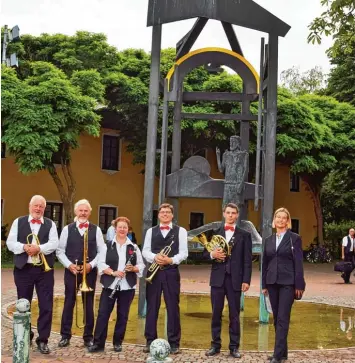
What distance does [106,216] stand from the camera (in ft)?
111

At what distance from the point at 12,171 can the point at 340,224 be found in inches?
785

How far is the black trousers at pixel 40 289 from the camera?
7.91 m

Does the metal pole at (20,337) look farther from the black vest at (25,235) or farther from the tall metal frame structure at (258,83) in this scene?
the tall metal frame structure at (258,83)

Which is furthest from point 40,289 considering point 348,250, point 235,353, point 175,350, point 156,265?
point 348,250

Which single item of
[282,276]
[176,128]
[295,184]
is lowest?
[282,276]

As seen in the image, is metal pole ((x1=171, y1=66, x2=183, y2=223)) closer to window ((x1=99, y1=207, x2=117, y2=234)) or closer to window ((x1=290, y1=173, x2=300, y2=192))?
window ((x1=99, y1=207, x2=117, y2=234))

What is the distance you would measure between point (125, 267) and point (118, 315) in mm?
590

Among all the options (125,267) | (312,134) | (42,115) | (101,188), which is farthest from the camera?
(101,188)

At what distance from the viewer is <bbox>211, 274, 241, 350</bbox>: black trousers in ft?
26.5

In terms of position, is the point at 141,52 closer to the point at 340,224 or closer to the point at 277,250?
the point at 340,224

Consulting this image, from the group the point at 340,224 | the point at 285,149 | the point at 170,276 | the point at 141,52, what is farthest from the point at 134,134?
the point at 170,276

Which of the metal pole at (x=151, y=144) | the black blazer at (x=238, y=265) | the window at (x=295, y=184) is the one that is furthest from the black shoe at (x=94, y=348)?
the window at (x=295, y=184)

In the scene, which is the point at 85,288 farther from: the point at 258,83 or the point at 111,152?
the point at 111,152

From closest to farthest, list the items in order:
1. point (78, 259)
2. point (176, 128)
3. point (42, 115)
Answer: point (78, 259)
point (176, 128)
point (42, 115)
